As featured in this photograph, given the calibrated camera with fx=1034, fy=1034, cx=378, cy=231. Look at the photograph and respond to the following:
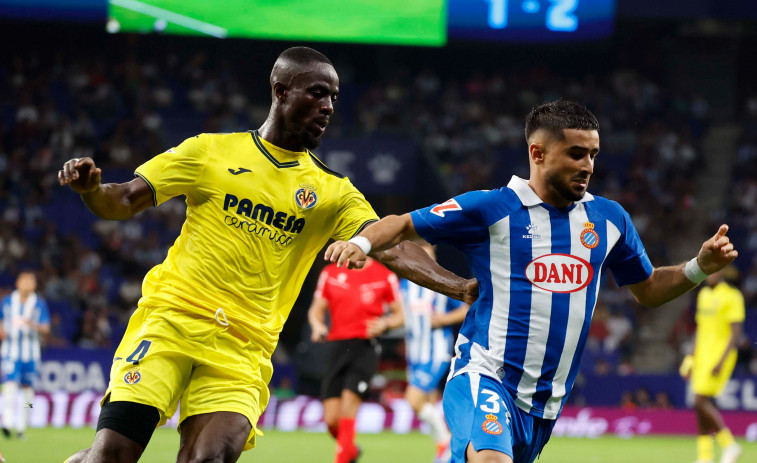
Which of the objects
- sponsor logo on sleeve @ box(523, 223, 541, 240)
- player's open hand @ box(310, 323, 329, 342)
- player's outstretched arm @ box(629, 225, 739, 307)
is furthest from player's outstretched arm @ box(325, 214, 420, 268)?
player's open hand @ box(310, 323, 329, 342)

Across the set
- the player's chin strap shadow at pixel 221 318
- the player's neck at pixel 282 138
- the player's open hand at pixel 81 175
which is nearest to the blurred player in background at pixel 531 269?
the player's neck at pixel 282 138

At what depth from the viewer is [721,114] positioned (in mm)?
26984

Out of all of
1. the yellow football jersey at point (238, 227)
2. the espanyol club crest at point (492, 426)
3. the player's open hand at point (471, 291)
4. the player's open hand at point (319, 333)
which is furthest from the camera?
the player's open hand at point (319, 333)

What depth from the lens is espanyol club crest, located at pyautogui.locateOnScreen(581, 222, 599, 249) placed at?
16.6ft

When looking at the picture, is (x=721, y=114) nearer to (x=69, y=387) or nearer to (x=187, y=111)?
(x=187, y=111)

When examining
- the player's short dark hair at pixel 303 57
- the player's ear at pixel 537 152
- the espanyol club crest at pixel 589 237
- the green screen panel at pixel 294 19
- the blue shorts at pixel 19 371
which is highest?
the green screen panel at pixel 294 19

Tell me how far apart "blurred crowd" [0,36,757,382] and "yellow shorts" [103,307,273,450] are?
1372 centimetres

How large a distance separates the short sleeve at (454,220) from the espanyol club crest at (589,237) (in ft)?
1.56

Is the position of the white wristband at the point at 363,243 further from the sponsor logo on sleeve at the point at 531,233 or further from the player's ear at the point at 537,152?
the player's ear at the point at 537,152

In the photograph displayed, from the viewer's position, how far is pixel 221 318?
500 centimetres

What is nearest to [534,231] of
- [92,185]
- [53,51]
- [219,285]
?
[219,285]

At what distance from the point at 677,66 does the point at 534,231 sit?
23.7 metres

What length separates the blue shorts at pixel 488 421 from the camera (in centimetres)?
471

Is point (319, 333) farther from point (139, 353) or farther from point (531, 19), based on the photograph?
point (531, 19)
